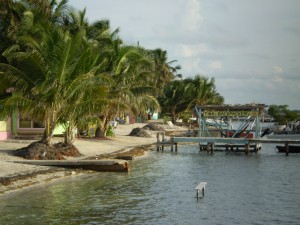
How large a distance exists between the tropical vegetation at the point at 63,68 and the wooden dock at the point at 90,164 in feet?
8.69

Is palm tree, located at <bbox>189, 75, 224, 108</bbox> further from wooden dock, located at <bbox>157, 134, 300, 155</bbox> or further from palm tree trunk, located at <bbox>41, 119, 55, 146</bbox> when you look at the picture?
palm tree trunk, located at <bbox>41, 119, 55, 146</bbox>

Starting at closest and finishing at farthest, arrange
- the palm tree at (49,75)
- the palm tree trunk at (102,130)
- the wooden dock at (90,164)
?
1. the wooden dock at (90,164)
2. the palm tree at (49,75)
3. the palm tree trunk at (102,130)

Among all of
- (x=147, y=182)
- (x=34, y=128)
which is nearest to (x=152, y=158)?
(x=34, y=128)

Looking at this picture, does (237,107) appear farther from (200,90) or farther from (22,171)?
(200,90)

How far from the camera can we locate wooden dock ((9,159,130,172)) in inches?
958

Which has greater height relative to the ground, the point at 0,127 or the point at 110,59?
the point at 110,59

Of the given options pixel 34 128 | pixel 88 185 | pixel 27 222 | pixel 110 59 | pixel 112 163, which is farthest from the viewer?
pixel 110 59

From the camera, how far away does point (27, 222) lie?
1446cm

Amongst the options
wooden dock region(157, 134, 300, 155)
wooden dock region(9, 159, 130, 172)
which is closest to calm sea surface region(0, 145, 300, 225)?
wooden dock region(9, 159, 130, 172)

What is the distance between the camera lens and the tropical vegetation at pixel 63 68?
2523cm

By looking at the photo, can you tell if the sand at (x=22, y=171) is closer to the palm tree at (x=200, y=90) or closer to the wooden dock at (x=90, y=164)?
the wooden dock at (x=90, y=164)

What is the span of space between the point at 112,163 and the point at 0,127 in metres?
11.9

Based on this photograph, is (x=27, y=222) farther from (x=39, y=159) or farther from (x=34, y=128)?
(x=34, y=128)

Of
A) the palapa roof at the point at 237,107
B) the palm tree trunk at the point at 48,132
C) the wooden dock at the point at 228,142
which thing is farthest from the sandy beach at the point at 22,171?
the palapa roof at the point at 237,107
